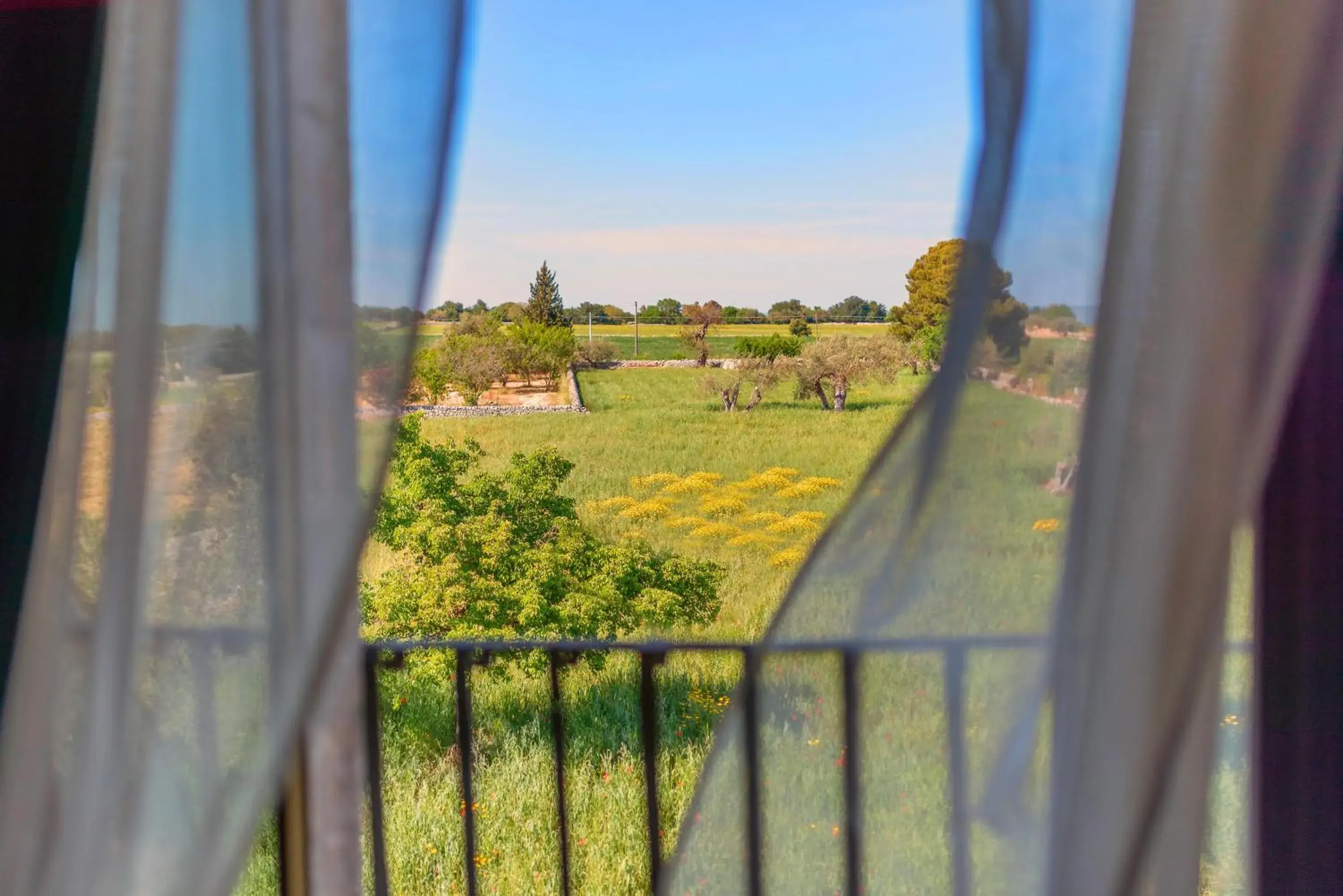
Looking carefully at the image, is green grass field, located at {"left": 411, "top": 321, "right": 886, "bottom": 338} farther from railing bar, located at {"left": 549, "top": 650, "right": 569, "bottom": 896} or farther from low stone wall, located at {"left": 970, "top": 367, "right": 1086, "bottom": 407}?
low stone wall, located at {"left": 970, "top": 367, "right": 1086, "bottom": 407}

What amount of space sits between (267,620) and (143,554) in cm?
8

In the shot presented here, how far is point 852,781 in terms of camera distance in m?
0.56

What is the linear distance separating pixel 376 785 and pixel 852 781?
2.88 feet

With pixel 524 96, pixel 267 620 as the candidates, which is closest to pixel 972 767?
pixel 267 620

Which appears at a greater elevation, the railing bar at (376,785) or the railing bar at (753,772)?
the railing bar at (753,772)

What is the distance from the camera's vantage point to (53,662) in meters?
0.59

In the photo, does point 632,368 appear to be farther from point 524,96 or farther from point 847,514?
point 847,514

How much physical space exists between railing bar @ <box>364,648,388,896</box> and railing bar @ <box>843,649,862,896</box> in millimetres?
593

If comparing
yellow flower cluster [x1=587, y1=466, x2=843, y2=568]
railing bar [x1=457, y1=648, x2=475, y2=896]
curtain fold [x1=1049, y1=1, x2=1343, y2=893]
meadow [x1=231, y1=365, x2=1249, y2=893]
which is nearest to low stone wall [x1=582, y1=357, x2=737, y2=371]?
meadow [x1=231, y1=365, x2=1249, y2=893]

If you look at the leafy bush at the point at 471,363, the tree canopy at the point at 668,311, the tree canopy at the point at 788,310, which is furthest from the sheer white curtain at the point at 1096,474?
the tree canopy at the point at 788,310

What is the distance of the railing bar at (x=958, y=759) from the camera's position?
52 cm

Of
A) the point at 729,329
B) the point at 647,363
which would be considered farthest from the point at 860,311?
the point at 647,363

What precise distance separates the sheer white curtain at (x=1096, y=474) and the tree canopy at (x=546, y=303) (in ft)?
11.6

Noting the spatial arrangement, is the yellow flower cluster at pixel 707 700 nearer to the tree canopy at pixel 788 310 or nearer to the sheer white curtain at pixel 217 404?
the tree canopy at pixel 788 310
